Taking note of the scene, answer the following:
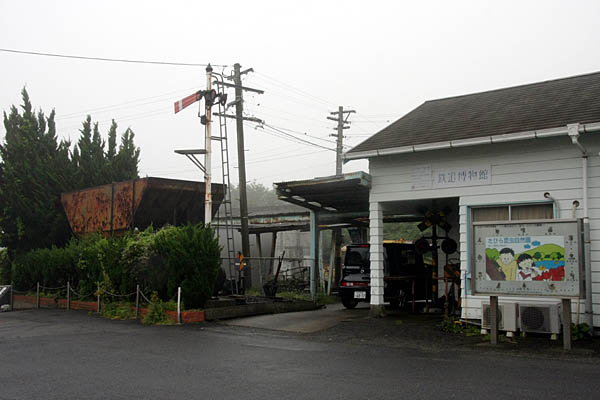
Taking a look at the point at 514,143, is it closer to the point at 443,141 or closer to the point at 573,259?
the point at 443,141

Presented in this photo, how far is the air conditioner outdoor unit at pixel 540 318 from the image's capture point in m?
10.4

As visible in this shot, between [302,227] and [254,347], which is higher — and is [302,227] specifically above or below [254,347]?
above

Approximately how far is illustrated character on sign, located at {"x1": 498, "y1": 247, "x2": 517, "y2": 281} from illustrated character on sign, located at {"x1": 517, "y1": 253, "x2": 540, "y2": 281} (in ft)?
0.26

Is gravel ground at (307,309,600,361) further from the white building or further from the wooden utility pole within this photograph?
the wooden utility pole

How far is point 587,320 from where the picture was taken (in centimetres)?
1093

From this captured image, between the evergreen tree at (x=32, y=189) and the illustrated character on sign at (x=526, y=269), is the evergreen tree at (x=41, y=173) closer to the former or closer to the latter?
the evergreen tree at (x=32, y=189)

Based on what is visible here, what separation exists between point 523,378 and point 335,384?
100 inches

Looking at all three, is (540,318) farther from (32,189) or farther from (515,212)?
(32,189)

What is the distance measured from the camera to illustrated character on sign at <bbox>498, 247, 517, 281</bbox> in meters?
10.2

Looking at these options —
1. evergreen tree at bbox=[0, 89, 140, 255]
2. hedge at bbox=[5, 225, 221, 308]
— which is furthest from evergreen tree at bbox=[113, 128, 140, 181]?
hedge at bbox=[5, 225, 221, 308]

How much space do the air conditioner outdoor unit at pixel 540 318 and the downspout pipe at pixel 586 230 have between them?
2.62ft

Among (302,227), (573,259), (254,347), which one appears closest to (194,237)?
(254,347)

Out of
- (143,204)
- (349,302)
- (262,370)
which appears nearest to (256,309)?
(349,302)

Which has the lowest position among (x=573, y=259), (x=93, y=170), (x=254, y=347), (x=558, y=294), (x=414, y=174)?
(x=254, y=347)
